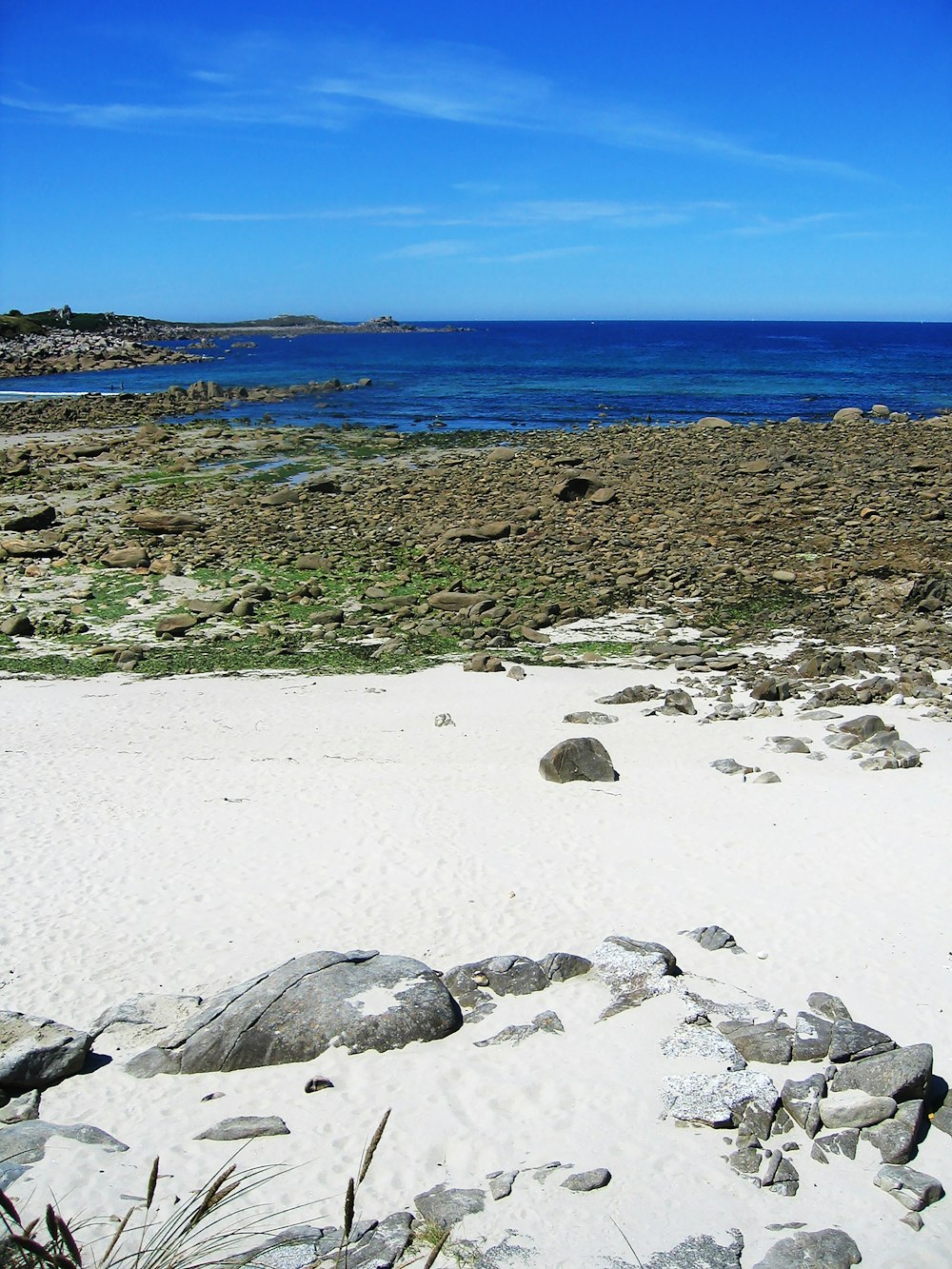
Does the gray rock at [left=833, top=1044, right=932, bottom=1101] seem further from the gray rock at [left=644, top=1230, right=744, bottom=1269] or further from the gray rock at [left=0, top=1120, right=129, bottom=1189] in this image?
the gray rock at [left=0, top=1120, right=129, bottom=1189]

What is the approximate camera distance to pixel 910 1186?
6.00m

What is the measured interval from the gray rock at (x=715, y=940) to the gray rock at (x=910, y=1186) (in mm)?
3068

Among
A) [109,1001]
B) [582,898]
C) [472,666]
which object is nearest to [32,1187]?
[109,1001]

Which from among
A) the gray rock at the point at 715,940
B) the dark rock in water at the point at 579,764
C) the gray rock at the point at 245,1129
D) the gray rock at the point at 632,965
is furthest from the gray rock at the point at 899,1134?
the dark rock in water at the point at 579,764

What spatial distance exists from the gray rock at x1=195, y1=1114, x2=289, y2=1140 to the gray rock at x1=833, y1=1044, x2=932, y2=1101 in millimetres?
3755

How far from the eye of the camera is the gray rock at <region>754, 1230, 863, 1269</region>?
5477 mm

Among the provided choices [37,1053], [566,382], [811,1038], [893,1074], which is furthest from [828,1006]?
[566,382]

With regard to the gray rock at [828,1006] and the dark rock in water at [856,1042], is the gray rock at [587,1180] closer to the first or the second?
the dark rock in water at [856,1042]

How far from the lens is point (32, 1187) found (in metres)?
Result: 6.05

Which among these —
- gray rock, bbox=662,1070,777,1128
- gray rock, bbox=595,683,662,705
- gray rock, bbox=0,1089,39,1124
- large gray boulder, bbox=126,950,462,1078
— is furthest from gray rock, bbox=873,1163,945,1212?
gray rock, bbox=595,683,662,705

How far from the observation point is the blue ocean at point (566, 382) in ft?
179

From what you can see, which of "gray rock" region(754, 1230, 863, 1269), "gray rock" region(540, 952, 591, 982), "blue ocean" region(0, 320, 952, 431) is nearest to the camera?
"gray rock" region(754, 1230, 863, 1269)

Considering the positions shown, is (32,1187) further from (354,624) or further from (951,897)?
(354,624)

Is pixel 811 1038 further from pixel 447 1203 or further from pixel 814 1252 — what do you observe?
pixel 447 1203
